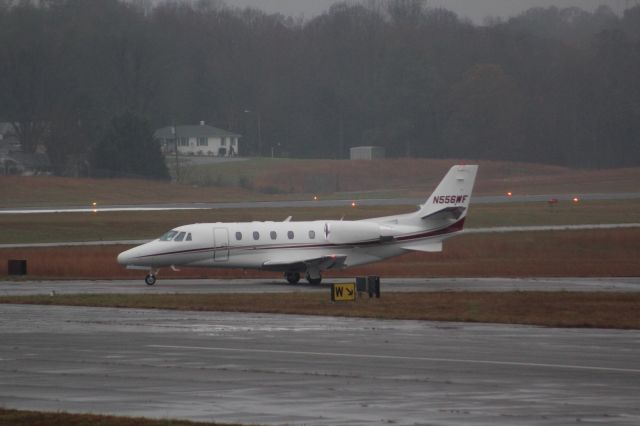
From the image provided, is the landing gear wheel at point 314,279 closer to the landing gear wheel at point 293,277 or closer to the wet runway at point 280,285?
the wet runway at point 280,285

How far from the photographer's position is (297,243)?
138ft

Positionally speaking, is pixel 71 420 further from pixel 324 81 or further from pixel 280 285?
pixel 324 81

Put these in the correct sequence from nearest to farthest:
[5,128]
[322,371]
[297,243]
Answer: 1. [322,371]
2. [297,243]
3. [5,128]

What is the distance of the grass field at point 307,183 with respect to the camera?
300ft

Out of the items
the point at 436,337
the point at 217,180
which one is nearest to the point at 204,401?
the point at 436,337

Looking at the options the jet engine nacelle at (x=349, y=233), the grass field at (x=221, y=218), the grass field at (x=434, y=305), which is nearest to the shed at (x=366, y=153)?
the grass field at (x=221, y=218)

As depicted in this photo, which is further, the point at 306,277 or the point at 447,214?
the point at 447,214

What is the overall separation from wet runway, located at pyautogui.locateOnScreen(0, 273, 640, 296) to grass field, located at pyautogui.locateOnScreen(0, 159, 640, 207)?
45579 millimetres

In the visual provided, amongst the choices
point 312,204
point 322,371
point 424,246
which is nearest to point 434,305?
point 424,246

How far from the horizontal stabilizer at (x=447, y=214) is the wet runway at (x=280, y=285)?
221 cm

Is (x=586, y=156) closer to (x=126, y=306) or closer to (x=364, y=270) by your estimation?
(x=364, y=270)

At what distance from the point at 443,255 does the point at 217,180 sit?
55.6 meters

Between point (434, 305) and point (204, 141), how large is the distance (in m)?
115

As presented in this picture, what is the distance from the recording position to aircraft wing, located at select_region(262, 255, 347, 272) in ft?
136
